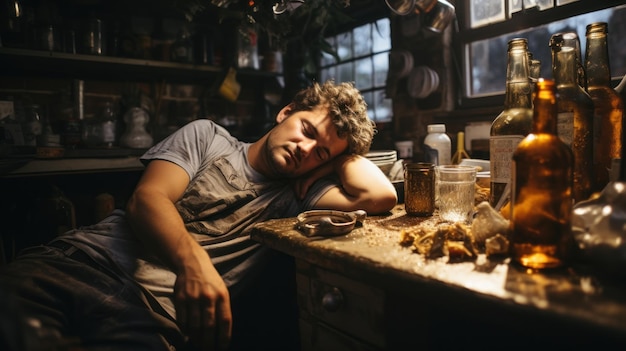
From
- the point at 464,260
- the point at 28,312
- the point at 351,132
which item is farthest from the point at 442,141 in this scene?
the point at 28,312

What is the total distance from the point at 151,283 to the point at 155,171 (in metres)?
0.36

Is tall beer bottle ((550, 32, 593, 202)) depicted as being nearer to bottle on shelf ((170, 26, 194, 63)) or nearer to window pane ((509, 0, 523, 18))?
window pane ((509, 0, 523, 18))

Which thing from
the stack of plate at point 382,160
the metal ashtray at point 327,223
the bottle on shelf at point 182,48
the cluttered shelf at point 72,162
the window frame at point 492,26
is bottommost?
the metal ashtray at point 327,223

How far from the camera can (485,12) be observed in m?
2.17

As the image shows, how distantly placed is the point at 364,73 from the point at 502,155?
2.25 meters

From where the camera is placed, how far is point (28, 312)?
2.99 feet

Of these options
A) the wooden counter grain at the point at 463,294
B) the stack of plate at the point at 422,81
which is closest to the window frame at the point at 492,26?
the stack of plate at the point at 422,81

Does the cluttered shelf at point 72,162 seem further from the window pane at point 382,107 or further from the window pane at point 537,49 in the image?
the window pane at point 537,49

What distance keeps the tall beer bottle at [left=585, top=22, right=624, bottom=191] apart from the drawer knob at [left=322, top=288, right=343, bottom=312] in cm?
62

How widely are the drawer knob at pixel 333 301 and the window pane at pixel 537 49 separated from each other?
5.62ft

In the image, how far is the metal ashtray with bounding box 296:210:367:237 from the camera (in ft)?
2.97

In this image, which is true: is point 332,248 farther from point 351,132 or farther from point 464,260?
point 351,132

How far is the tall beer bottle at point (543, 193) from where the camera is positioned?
651 millimetres

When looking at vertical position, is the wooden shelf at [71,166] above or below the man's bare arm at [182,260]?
above
